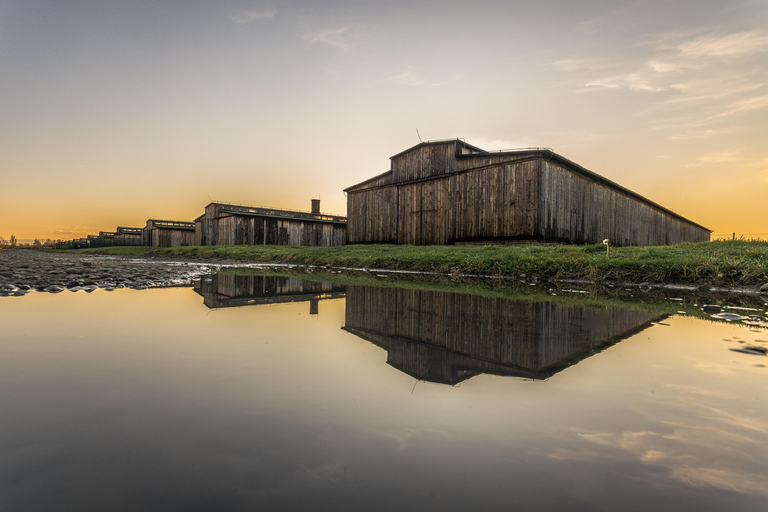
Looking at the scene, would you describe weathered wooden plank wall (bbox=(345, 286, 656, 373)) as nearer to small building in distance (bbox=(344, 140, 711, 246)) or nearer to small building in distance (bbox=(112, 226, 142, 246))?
small building in distance (bbox=(344, 140, 711, 246))

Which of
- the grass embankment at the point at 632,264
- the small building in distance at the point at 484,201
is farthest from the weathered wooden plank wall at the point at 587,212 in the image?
the grass embankment at the point at 632,264

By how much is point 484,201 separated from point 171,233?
47046mm

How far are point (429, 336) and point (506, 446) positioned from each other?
188cm

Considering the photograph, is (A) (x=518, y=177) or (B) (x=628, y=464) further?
(A) (x=518, y=177)

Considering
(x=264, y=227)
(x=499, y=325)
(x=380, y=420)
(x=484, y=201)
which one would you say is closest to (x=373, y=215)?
(x=484, y=201)

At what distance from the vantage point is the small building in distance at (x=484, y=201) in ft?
59.6

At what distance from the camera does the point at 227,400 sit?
1764 mm

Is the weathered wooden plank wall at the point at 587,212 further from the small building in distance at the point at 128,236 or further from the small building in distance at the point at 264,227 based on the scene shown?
the small building in distance at the point at 128,236

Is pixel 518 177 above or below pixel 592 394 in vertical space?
above

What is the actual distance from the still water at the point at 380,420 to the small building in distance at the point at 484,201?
15811 mm

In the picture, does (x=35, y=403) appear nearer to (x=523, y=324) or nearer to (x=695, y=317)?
(x=523, y=324)

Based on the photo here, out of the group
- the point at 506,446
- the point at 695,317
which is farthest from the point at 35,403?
the point at 695,317

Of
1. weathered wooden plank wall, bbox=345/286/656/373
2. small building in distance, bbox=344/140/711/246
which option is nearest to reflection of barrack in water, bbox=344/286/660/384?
weathered wooden plank wall, bbox=345/286/656/373

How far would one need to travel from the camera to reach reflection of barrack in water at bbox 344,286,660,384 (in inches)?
95.3
